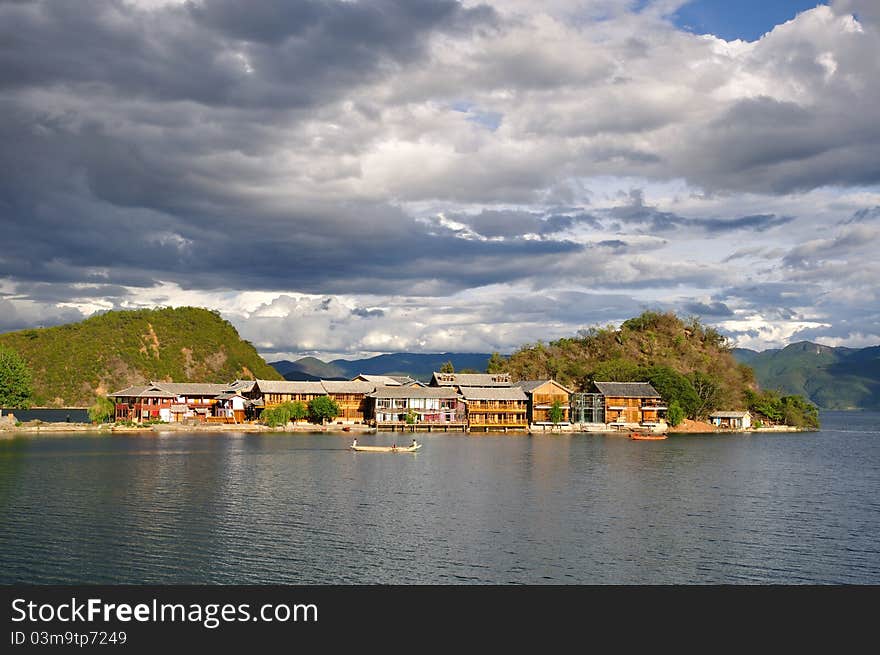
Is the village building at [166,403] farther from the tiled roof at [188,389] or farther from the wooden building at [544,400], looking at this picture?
the wooden building at [544,400]

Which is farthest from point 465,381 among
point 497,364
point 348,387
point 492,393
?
point 497,364

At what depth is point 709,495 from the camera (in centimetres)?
5603

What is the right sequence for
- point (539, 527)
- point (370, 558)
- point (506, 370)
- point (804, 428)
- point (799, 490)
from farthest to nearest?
1. point (506, 370)
2. point (804, 428)
3. point (799, 490)
4. point (539, 527)
5. point (370, 558)

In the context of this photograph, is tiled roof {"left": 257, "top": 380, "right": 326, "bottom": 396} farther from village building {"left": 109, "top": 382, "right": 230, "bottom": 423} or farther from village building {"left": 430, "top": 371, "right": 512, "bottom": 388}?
village building {"left": 430, "top": 371, "right": 512, "bottom": 388}

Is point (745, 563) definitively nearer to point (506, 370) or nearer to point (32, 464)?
point (32, 464)

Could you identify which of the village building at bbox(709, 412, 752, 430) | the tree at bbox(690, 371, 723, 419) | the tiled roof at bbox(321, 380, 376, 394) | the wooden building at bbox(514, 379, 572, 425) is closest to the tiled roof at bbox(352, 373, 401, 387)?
the tiled roof at bbox(321, 380, 376, 394)

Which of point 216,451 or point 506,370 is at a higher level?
point 506,370

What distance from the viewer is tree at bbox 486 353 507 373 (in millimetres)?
180062

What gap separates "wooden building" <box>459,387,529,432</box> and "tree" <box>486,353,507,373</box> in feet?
134

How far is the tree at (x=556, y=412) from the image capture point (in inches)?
5380

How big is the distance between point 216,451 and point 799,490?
59.2 metres
